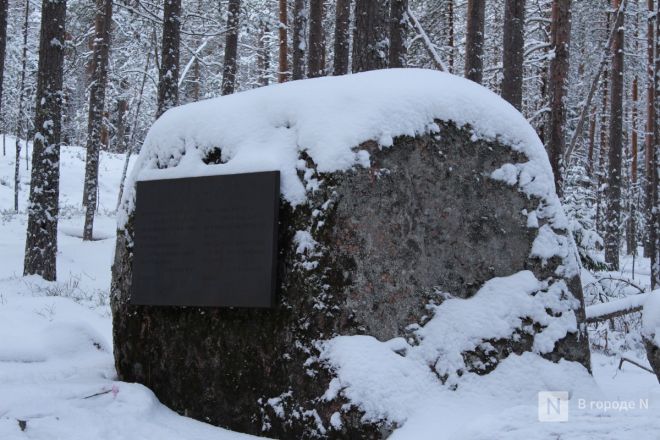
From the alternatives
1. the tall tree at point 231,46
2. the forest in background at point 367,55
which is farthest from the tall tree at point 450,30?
the tall tree at point 231,46

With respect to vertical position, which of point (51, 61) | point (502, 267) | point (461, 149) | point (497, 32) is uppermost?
point (497, 32)

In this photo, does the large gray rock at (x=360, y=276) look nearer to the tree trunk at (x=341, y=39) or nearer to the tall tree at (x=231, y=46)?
the tree trunk at (x=341, y=39)

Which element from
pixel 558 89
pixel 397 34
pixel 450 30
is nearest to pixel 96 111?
pixel 397 34

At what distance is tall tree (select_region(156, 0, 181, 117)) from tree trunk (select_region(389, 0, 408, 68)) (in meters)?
3.68

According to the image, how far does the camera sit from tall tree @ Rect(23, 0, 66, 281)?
945 cm

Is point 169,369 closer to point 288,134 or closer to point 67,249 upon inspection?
point 288,134

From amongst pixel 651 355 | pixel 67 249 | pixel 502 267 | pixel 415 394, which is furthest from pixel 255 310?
pixel 67 249

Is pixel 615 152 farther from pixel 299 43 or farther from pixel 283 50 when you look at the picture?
pixel 283 50

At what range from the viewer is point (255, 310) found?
394cm

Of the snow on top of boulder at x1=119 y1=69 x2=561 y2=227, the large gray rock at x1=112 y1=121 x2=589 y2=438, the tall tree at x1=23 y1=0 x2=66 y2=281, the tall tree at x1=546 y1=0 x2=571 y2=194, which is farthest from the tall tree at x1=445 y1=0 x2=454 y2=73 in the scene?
the large gray rock at x1=112 y1=121 x2=589 y2=438

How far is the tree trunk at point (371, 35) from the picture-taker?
291 inches

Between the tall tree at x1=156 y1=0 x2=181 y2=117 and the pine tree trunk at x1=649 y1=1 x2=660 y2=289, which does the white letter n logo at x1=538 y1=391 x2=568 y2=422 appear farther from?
the tall tree at x1=156 y1=0 x2=181 y2=117

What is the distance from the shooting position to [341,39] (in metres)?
11.8

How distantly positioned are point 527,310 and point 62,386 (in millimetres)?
3321
